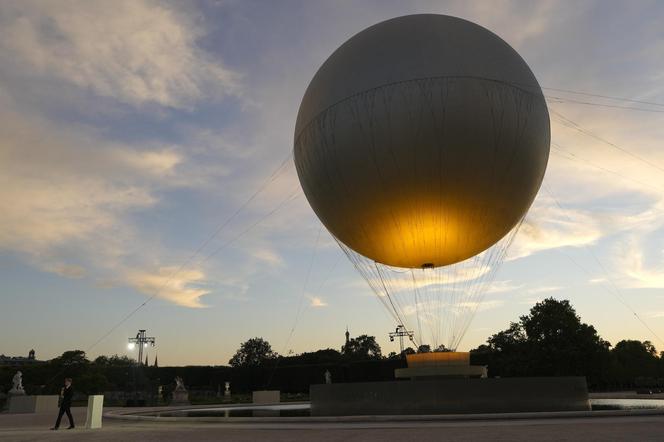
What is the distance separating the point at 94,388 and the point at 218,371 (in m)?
20.8

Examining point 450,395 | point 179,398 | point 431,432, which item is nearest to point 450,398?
point 450,395

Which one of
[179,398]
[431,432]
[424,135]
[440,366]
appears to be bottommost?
[179,398]

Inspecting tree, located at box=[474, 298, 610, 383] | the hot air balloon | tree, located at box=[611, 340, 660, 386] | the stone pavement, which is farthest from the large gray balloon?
tree, located at box=[611, 340, 660, 386]

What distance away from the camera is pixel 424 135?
1672 cm

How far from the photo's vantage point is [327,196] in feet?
64.8

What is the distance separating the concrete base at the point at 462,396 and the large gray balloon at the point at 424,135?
17.9 ft

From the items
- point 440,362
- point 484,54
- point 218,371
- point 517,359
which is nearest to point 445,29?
point 484,54

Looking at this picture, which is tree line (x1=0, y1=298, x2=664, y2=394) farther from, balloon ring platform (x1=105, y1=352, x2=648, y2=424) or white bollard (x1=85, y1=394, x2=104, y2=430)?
white bollard (x1=85, y1=394, x2=104, y2=430)

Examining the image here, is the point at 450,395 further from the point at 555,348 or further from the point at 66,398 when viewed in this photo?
the point at 555,348

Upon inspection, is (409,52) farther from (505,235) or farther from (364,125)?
(505,235)

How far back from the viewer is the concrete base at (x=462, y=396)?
1821cm

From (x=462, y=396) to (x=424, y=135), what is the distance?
32.3 feet

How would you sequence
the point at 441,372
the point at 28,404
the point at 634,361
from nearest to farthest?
the point at 441,372, the point at 28,404, the point at 634,361

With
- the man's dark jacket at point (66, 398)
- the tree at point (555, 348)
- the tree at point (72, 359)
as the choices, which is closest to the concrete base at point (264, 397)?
the man's dark jacket at point (66, 398)
